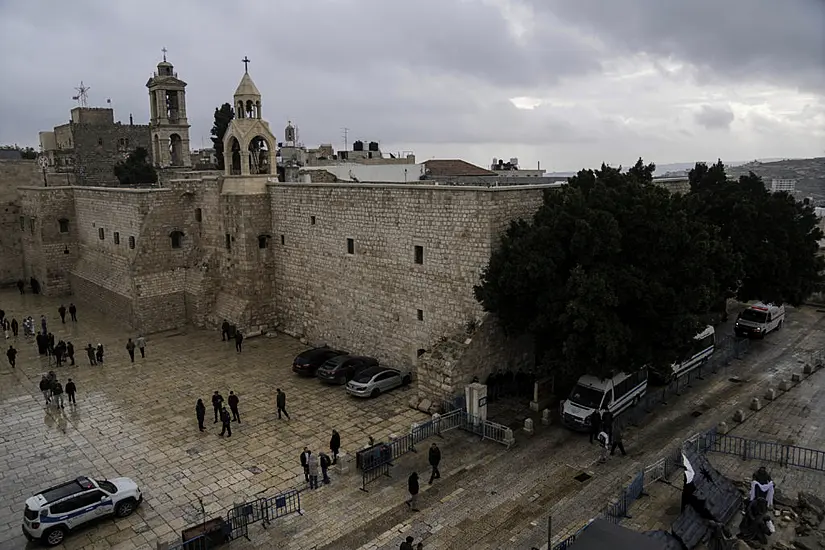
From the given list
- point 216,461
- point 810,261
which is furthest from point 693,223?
point 216,461

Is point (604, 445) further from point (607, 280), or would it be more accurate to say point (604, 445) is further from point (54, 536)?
point (54, 536)

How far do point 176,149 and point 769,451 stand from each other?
4046cm

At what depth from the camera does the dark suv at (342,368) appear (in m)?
20.4

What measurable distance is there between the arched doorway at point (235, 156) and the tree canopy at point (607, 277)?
1405 centimetres

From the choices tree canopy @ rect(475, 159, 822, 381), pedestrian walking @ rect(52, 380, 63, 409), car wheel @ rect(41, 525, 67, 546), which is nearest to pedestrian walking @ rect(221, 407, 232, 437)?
car wheel @ rect(41, 525, 67, 546)

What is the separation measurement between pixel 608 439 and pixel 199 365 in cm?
1524

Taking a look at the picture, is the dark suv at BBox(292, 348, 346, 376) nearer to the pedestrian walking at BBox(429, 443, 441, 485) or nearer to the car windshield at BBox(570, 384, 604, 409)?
the pedestrian walking at BBox(429, 443, 441, 485)

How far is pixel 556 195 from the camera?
1780cm

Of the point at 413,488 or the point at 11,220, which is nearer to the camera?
the point at 413,488

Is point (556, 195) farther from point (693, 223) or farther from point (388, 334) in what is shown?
point (388, 334)

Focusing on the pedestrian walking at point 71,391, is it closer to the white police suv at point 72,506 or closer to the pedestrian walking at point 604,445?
the white police suv at point 72,506

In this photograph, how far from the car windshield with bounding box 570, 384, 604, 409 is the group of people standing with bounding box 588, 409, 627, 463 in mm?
304

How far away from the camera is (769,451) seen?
15.3 m

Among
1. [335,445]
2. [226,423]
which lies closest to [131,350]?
[226,423]
